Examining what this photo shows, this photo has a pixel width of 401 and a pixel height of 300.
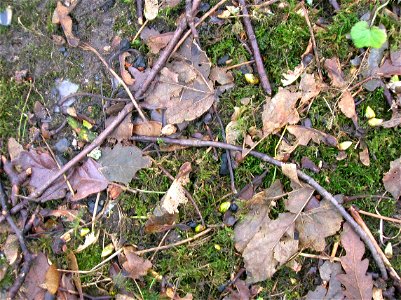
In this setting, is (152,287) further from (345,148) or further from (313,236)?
(345,148)

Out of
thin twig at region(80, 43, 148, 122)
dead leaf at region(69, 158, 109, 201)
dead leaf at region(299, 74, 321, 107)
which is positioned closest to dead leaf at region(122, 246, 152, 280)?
dead leaf at region(69, 158, 109, 201)

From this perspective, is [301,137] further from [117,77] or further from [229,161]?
[117,77]

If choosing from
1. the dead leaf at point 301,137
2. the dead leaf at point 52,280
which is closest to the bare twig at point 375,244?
the dead leaf at point 301,137

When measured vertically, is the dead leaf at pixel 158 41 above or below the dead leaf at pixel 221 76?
above

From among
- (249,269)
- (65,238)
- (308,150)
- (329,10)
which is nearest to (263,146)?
(308,150)

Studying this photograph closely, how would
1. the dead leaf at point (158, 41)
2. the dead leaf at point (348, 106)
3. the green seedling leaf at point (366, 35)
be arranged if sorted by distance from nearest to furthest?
1. the green seedling leaf at point (366, 35)
2. the dead leaf at point (348, 106)
3. the dead leaf at point (158, 41)

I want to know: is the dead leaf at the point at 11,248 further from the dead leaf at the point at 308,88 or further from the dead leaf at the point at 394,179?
the dead leaf at the point at 394,179

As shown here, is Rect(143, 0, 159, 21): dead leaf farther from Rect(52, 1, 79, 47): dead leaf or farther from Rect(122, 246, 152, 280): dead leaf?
Rect(122, 246, 152, 280): dead leaf
